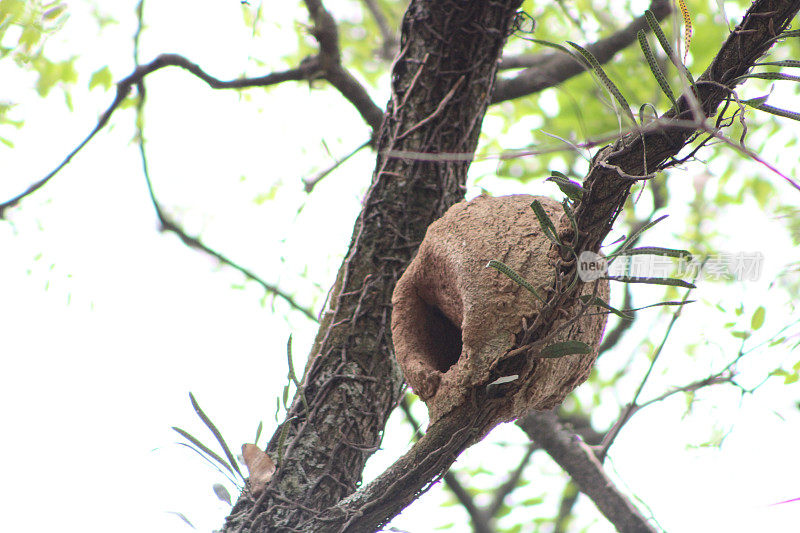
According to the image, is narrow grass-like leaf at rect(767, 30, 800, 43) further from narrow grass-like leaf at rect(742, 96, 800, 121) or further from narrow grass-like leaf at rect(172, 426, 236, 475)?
narrow grass-like leaf at rect(172, 426, 236, 475)

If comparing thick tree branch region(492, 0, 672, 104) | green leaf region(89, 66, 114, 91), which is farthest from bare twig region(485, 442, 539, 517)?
green leaf region(89, 66, 114, 91)

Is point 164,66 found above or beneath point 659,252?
above

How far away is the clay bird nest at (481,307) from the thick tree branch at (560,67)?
1130 mm

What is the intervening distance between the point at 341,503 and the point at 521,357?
0.56 m

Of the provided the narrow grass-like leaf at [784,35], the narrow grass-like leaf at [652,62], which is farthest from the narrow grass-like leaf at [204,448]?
the narrow grass-like leaf at [784,35]

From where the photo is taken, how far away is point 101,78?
9.62 ft

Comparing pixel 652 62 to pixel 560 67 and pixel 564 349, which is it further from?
pixel 560 67

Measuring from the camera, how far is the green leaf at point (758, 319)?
225 centimetres

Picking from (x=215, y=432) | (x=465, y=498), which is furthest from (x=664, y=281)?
(x=465, y=498)

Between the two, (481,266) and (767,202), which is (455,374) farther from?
(767,202)

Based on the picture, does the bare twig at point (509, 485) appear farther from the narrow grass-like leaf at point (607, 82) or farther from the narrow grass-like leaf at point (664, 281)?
the narrow grass-like leaf at point (607, 82)

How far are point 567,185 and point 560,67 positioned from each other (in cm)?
169

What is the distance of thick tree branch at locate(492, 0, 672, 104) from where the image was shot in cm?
243

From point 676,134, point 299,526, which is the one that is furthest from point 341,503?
point 676,134
